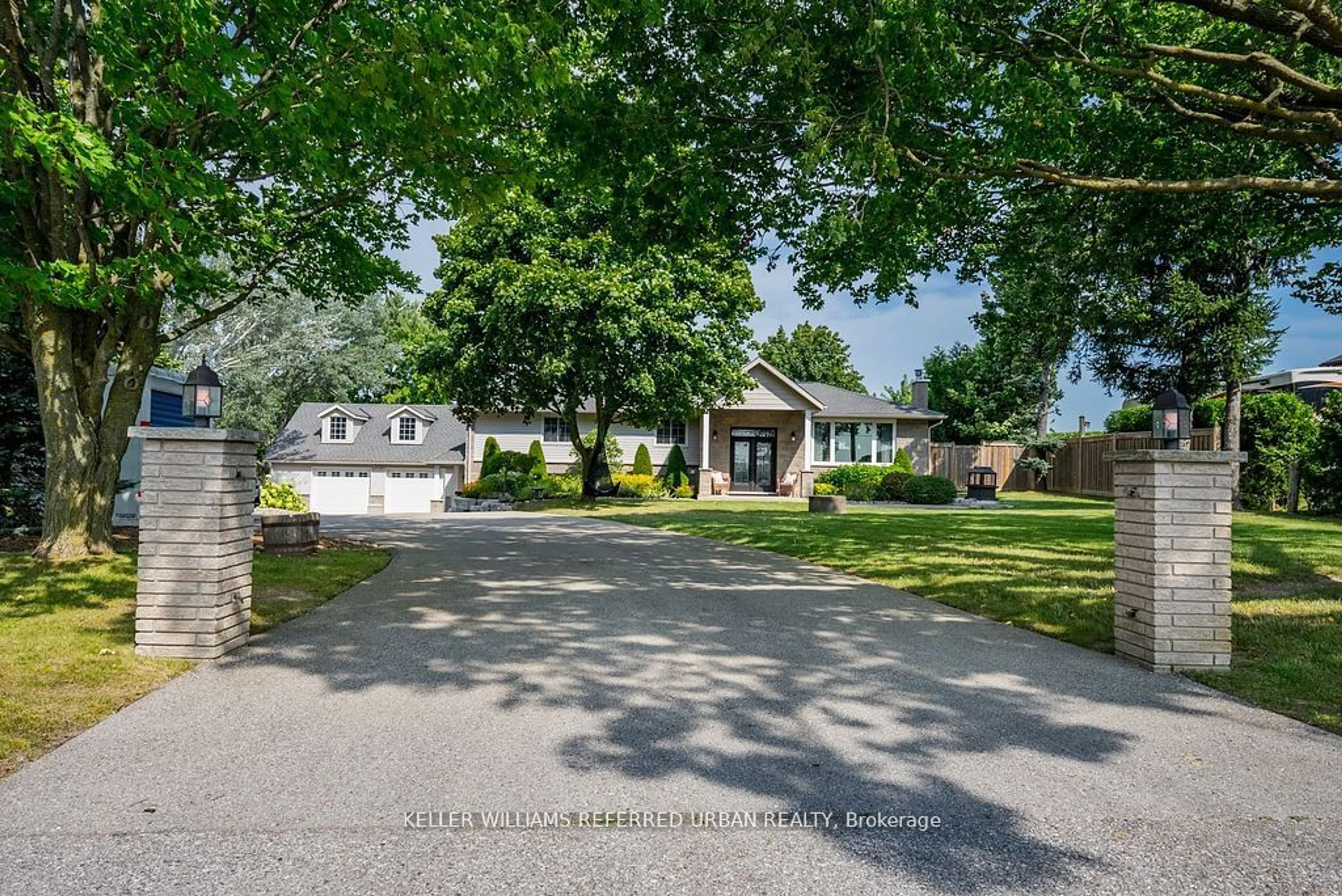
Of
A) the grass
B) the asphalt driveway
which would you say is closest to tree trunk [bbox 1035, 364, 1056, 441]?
the asphalt driveway

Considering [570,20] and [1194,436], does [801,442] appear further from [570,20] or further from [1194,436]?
[570,20]

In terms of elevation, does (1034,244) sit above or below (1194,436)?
above

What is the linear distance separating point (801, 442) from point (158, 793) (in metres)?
27.6

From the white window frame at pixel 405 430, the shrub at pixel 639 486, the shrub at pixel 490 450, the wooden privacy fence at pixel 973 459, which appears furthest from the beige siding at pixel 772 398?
the white window frame at pixel 405 430

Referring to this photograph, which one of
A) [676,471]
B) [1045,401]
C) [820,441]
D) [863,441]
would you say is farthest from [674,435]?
[1045,401]

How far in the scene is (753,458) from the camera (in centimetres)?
3048

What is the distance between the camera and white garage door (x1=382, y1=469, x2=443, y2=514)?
31.2 m

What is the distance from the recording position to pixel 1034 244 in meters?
10.7

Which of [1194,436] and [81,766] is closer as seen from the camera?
[81,766]

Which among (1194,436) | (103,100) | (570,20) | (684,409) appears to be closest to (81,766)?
(570,20)

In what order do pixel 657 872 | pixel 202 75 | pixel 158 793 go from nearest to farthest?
1. pixel 657 872
2. pixel 158 793
3. pixel 202 75

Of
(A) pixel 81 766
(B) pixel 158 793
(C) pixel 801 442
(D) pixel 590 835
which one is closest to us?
(D) pixel 590 835

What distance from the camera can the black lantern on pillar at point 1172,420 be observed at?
539 cm

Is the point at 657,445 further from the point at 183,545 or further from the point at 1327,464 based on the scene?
the point at 183,545
